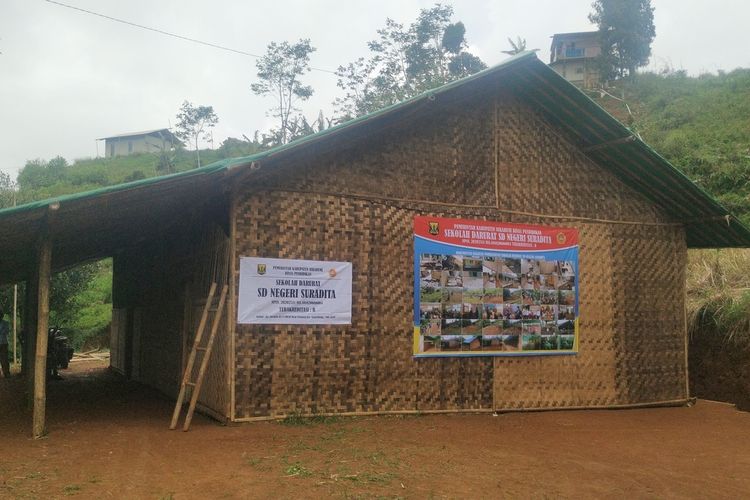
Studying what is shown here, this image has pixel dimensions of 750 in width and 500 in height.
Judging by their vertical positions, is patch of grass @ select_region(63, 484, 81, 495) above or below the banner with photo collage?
below

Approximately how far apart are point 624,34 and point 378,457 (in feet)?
135

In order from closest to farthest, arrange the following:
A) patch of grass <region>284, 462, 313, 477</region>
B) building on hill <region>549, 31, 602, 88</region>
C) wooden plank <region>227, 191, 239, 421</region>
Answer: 1. patch of grass <region>284, 462, 313, 477</region>
2. wooden plank <region>227, 191, 239, 421</region>
3. building on hill <region>549, 31, 602, 88</region>

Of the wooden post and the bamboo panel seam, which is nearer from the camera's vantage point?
the wooden post

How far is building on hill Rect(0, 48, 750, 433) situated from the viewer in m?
7.52

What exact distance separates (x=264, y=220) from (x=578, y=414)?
5123 mm

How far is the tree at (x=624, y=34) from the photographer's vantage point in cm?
4028

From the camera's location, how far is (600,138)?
933cm

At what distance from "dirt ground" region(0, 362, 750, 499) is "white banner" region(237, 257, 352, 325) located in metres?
1.23

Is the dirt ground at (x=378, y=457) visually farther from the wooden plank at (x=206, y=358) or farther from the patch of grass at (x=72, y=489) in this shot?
the wooden plank at (x=206, y=358)

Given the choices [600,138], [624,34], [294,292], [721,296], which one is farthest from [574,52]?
[294,292]

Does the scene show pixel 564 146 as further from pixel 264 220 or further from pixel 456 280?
pixel 264 220

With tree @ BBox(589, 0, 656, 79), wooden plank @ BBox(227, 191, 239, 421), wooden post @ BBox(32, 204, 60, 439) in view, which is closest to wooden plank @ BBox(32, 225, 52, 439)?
wooden post @ BBox(32, 204, 60, 439)

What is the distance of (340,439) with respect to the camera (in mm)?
6723

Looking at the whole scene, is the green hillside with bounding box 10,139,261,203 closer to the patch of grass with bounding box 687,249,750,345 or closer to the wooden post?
the patch of grass with bounding box 687,249,750,345
